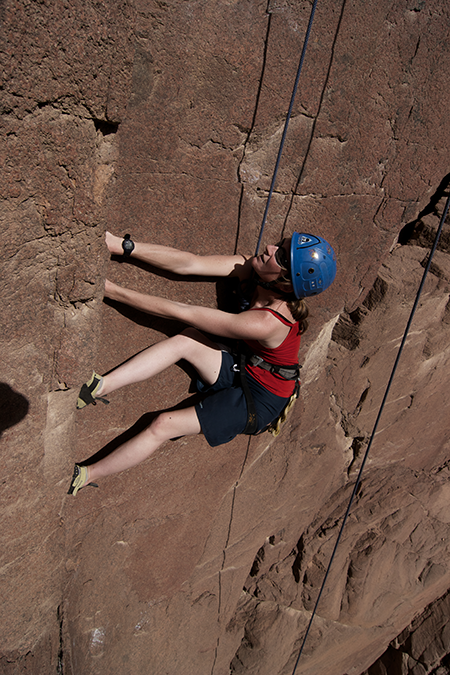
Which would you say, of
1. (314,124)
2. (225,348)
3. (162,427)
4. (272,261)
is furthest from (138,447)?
(314,124)

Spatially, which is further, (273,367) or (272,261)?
(273,367)

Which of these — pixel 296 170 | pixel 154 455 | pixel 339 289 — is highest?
pixel 296 170

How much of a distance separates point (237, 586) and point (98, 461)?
2.37m

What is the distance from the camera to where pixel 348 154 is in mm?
2332

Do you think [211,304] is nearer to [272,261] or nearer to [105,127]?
[272,261]

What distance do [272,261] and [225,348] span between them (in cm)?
61

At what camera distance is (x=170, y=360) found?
86.6 inches

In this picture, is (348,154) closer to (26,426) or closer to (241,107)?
(241,107)

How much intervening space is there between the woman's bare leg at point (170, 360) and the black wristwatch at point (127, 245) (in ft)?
1.58

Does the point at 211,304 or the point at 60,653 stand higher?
the point at 211,304

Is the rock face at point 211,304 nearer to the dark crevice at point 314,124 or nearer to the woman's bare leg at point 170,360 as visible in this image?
the dark crevice at point 314,124

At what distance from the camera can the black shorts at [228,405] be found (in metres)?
2.36

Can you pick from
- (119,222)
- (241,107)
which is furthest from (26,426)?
(241,107)

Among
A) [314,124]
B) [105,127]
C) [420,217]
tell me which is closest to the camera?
[105,127]
